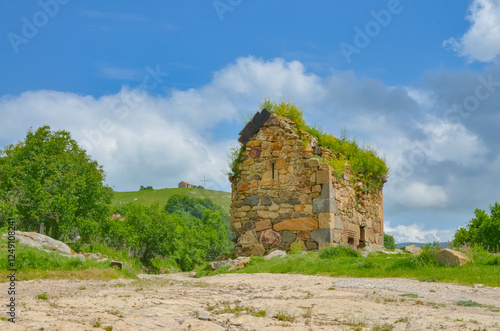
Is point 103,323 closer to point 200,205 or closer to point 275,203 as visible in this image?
point 275,203

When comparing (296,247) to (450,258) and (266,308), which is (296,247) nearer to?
(450,258)

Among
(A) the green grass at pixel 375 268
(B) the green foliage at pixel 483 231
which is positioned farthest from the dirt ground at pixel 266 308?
(B) the green foliage at pixel 483 231

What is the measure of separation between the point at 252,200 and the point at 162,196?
8091 cm

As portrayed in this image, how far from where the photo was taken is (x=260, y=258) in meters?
13.9

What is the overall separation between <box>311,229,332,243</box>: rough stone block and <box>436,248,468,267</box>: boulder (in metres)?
4.04

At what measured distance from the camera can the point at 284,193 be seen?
1580 centimetres

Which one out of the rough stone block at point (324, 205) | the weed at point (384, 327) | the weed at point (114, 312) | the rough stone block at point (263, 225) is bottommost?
the weed at point (384, 327)

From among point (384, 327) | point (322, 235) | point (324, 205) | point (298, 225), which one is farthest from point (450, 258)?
point (384, 327)

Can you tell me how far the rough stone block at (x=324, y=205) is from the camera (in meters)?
15.1

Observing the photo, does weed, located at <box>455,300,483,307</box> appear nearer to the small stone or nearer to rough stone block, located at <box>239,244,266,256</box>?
rough stone block, located at <box>239,244,266,256</box>

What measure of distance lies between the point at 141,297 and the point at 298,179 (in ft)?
30.2

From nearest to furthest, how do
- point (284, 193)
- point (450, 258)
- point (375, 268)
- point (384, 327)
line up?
point (384, 327) < point (450, 258) < point (375, 268) < point (284, 193)

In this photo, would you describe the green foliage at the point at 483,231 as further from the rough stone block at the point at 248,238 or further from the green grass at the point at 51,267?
the green grass at the point at 51,267

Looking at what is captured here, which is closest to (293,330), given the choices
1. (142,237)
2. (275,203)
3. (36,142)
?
(275,203)
